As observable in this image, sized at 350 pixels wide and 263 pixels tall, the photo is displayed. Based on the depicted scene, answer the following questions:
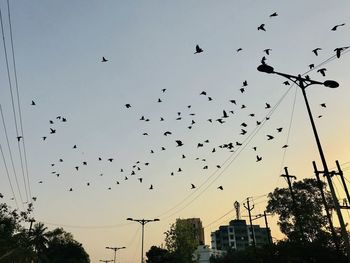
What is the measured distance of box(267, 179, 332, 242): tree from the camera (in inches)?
2135

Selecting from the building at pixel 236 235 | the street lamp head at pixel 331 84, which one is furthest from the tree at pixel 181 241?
the building at pixel 236 235

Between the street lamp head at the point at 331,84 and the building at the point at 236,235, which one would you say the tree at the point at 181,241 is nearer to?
the street lamp head at the point at 331,84

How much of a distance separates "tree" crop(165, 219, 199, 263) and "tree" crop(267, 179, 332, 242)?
43.7 feet

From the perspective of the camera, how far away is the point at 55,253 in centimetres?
8731

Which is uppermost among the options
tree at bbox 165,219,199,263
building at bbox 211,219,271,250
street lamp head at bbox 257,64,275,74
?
building at bbox 211,219,271,250

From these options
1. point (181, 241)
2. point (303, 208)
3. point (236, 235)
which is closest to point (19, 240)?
point (181, 241)

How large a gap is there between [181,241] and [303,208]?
64.4ft

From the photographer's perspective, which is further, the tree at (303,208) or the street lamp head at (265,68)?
the tree at (303,208)

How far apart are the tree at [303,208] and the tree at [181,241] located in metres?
13.3

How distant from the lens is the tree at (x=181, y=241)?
6109cm

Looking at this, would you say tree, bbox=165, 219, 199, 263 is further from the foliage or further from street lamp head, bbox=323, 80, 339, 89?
street lamp head, bbox=323, 80, 339, 89

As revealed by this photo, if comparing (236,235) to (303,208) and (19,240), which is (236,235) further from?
(19,240)

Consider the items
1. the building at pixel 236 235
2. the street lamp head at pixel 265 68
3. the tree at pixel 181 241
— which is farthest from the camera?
the building at pixel 236 235

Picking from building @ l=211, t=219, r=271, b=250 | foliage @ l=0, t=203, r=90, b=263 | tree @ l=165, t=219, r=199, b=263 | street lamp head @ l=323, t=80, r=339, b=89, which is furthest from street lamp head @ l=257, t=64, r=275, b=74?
building @ l=211, t=219, r=271, b=250
